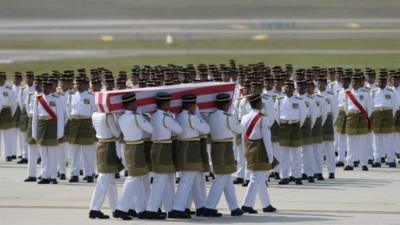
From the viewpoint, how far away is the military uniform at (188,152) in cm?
2162

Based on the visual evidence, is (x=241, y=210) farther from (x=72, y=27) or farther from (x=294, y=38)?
(x=72, y=27)

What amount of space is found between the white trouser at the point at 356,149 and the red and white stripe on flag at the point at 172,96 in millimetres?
8438

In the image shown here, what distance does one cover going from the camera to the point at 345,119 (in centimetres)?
3034

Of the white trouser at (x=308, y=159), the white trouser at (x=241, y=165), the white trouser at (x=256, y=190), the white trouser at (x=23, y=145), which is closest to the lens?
the white trouser at (x=256, y=190)

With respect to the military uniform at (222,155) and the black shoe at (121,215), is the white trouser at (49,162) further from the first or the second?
the military uniform at (222,155)

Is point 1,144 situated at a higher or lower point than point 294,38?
lower

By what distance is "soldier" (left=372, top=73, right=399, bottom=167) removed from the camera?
3064 centimetres

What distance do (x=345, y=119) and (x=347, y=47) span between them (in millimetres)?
40304

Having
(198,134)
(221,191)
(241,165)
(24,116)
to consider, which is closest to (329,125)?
(241,165)

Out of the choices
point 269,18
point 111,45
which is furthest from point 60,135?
point 269,18

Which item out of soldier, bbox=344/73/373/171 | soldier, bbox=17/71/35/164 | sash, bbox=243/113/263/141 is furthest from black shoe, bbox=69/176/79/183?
sash, bbox=243/113/263/141

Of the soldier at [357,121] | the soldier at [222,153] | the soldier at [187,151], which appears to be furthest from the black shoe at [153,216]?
the soldier at [357,121]

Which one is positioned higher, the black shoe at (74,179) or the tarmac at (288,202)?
the black shoe at (74,179)

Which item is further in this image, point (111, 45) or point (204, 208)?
point (111, 45)
